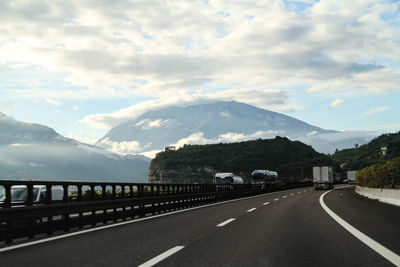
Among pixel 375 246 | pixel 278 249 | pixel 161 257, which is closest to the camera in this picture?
pixel 161 257

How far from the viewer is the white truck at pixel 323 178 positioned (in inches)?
2188

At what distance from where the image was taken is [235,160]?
165250 mm

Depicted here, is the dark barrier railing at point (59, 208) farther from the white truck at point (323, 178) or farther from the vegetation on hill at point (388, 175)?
the white truck at point (323, 178)

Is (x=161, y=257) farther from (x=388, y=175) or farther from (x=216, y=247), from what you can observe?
(x=388, y=175)

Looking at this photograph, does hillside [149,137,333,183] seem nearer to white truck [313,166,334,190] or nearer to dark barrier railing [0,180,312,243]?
white truck [313,166,334,190]

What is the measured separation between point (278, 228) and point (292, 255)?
3.91m

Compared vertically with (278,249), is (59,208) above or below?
above

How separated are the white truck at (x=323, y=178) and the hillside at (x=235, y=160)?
9656 cm

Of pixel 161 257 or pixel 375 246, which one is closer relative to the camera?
pixel 161 257

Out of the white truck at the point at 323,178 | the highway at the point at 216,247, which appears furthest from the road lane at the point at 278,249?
the white truck at the point at 323,178

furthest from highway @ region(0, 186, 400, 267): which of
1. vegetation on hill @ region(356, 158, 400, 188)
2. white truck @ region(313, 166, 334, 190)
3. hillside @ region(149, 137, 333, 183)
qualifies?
hillside @ region(149, 137, 333, 183)

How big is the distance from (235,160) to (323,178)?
108700 millimetres

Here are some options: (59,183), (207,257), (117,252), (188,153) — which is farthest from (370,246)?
(188,153)

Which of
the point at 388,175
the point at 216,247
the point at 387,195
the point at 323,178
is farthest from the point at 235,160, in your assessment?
the point at 216,247
